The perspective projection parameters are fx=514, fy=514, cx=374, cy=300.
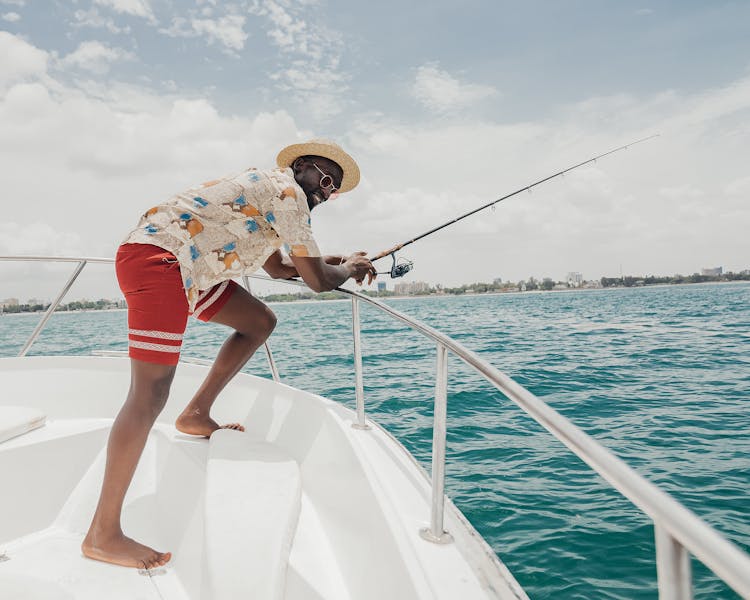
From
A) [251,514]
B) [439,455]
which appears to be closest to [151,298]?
[251,514]

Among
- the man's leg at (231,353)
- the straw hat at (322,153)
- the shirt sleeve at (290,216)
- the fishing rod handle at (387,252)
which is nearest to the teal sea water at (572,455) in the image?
the fishing rod handle at (387,252)

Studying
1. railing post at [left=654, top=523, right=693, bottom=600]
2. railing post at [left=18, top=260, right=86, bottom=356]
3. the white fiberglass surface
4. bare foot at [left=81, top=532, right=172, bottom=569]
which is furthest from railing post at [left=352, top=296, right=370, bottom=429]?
railing post at [left=18, top=260, right=86, bottom=356]

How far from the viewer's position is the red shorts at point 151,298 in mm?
→ 1625

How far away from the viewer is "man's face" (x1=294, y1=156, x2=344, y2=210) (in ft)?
6.66

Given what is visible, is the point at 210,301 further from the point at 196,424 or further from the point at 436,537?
the point at 436,537

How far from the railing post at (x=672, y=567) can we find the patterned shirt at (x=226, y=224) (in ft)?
4.81

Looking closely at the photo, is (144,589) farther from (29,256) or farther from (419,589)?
(29,256)

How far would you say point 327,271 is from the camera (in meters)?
1.95

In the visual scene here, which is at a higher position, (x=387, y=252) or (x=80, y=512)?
(x=387, y=252)

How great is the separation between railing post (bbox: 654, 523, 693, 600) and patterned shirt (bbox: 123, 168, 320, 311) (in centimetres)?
146

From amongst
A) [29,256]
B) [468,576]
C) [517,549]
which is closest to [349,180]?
[468,576]

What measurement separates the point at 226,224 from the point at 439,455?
107 cm

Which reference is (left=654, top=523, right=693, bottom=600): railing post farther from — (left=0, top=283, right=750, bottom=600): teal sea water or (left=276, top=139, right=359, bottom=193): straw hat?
(left=0, top=283, right=750, bottom=600): teal sea water

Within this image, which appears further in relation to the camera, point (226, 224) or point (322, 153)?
point (322, 153)
